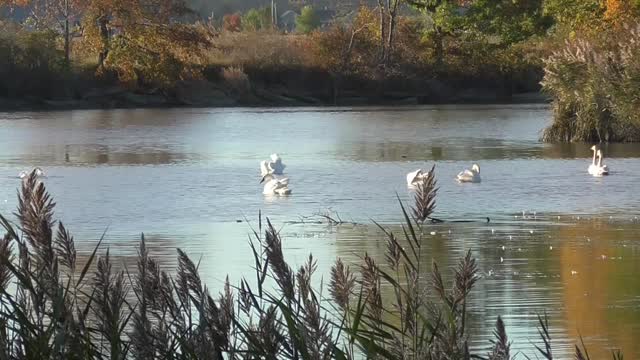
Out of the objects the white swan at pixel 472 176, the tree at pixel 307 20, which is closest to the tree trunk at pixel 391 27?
the white swan at pixel 472 176

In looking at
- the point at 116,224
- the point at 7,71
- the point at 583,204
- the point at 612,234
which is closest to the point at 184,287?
the point at 612,234

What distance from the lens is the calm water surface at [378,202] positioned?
9172 mm

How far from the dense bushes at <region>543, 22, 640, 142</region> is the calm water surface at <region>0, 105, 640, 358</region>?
0.72 meters

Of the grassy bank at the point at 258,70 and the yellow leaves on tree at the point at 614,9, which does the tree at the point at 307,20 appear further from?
the yellow leaves on tree at the point at 614,9

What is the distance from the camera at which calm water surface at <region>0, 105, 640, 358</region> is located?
9172mm

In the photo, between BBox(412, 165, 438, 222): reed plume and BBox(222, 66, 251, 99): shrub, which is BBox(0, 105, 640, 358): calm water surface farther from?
BBox(222, 66, 251, 99): shrub

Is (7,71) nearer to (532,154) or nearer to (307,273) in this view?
(532,154)

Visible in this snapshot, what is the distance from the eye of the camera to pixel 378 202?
15594 millimetres

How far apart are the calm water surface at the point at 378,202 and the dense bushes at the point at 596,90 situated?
72 centimetres

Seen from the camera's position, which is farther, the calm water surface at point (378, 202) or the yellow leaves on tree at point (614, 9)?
the yellow leaves on tree at point (614, 9)

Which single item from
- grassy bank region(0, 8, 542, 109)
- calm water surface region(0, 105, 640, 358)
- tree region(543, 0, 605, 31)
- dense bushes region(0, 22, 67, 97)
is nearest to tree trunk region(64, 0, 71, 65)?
grassy bank region(0, 8, 542, 109)

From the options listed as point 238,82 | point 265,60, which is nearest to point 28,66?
point 238,82

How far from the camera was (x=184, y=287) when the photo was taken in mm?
3830

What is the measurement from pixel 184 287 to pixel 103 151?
2191 cm
